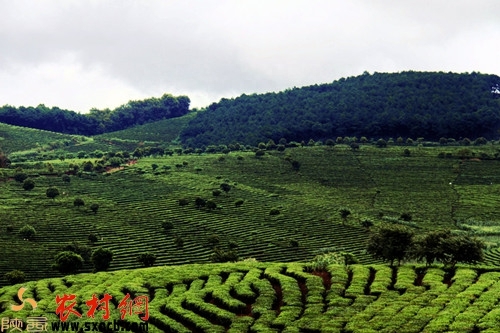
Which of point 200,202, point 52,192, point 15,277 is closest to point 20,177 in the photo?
point 52,192

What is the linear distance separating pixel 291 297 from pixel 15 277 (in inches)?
1527

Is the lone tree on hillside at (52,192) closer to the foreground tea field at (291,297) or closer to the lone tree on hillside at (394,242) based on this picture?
the foreground tea field at (291,297)

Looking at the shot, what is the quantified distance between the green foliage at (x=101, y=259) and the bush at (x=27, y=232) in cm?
1747

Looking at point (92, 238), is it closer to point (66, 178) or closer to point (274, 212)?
point (274, 212)

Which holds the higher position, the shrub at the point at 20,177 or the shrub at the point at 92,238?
the shrub at the point at 20,177

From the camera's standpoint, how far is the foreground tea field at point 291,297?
142ft

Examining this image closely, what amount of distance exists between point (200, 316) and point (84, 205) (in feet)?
231

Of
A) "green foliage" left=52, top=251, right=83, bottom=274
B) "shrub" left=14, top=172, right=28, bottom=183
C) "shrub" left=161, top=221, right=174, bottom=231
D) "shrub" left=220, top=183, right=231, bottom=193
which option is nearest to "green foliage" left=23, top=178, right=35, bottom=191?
"shrub" left=14, top=172, right=28, bottom=183

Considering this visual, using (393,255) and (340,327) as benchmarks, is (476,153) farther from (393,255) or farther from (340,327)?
(340,327)

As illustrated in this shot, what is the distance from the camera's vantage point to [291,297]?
49688 millimetres

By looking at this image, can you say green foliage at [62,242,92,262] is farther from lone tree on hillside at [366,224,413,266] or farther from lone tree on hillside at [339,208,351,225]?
lone tree on hillside at [366,224,413,266]

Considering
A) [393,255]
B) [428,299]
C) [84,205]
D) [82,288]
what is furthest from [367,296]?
[84,205]

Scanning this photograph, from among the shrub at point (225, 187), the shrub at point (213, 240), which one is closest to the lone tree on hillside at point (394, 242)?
the shrub at point (213, 240)

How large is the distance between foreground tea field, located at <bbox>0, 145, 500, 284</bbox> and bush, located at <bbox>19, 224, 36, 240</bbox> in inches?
44.3
